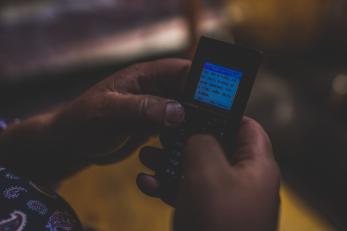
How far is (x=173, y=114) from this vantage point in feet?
1.72

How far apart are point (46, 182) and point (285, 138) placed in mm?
987

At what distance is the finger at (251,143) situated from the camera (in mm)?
480

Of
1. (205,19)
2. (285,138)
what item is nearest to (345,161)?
(285,138)

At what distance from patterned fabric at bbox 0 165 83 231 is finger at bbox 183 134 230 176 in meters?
0.17

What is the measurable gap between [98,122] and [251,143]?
20 cm

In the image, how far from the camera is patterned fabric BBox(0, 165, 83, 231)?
1.66 ft

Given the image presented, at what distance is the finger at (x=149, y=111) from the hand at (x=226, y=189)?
0.14ft

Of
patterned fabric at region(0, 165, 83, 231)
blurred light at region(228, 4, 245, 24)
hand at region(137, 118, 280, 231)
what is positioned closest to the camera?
hand at region(137, 118, 280, 231)

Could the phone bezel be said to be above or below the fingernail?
above

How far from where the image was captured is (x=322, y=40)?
6.33 ft

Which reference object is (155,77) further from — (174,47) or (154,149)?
(174,47)

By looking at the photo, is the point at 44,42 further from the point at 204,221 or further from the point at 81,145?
the point at 204,221

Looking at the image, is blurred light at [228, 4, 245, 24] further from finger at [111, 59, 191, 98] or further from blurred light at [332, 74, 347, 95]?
finger at [111, 59, 191, 98]

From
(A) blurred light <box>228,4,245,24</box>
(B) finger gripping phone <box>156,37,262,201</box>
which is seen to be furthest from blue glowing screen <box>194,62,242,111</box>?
(A) blurred light <box>228,4,245,24</box>
